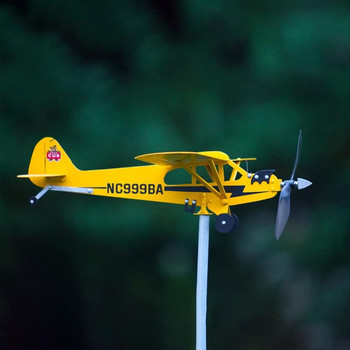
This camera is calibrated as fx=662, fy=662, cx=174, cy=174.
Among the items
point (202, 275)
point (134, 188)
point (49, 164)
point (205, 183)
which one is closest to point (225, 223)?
point (205, 183)

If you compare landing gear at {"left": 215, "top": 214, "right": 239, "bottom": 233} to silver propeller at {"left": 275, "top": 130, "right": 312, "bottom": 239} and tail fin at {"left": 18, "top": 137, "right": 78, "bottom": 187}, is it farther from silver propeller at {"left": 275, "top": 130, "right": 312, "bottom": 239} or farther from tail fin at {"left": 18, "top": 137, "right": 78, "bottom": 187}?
tail fin at {"left": 18, "top": 137, "right": 78, "bottom": 187}

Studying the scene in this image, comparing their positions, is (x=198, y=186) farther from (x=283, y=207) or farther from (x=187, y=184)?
(x=283, y=207)

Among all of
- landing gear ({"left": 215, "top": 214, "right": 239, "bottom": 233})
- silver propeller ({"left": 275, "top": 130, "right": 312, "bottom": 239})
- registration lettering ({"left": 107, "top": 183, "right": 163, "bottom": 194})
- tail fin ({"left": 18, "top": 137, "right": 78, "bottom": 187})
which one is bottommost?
landing gear ({"left": 215, "top": 214, "right": 239, "bottom": 233})

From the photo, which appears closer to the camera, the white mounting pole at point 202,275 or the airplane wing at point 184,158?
the airplane wing at point 184,158

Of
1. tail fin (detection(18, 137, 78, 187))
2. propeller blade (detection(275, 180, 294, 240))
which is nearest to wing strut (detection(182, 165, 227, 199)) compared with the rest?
propeller blade (detection(275, 180, 294, 240))

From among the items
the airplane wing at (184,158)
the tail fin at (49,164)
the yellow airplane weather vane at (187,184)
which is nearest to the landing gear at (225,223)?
the yellow airplane weather vane at (187,184)

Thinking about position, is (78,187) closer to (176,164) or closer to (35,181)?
(35,181)

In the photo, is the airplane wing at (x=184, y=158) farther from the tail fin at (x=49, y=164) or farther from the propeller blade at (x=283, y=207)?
the tail fin at (x=49, y=164)
